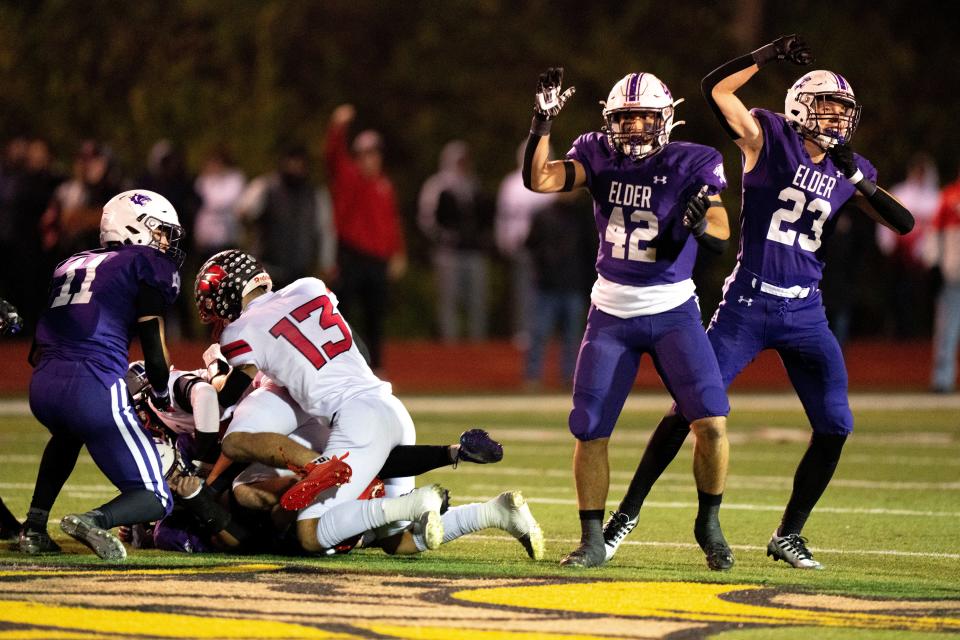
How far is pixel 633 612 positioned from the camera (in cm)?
575

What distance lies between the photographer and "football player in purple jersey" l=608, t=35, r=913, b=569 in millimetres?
7219

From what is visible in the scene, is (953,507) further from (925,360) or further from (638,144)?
(925,360)

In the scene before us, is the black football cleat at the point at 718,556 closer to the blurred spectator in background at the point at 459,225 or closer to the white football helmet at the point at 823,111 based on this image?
the white football helmet at the point at 823,111

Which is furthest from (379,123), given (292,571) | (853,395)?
(292,571)

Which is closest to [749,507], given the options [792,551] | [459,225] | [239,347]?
[792,551]

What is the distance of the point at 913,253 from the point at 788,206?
45.0 feet

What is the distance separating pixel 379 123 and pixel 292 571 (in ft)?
65.7

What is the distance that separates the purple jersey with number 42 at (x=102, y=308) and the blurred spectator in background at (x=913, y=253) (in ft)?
39.4

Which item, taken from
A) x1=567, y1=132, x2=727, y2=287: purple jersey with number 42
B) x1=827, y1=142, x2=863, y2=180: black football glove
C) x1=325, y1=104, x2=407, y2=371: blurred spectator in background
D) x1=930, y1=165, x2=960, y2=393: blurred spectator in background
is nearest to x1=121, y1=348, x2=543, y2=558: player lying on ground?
x1=567, y1=132, x2=727, y2=287: purple jersey with number 42

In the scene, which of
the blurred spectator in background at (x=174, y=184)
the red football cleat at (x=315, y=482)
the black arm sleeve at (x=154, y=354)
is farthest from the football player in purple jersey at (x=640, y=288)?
the blurred spectator in background at (x=174, y=184)

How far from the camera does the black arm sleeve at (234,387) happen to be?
7.35m

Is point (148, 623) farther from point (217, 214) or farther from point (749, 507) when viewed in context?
point (217, 214)

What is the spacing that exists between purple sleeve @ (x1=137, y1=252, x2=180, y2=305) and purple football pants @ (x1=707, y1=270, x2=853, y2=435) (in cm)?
220

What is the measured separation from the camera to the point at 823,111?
7312 millimetres
